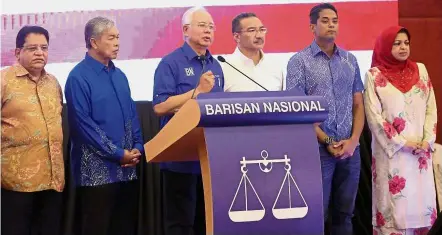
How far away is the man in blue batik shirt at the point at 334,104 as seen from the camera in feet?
11.3

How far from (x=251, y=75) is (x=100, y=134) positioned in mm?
947

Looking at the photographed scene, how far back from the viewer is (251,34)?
355cm

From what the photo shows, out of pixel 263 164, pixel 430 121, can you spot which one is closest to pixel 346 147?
pixel 430 121

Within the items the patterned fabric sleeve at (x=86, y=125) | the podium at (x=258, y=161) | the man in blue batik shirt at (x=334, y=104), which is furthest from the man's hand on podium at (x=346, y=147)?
the podium at (x=258, y=161)

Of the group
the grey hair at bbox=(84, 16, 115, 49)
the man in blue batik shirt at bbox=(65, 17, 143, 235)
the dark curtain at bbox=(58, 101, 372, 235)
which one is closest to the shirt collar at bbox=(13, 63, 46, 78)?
the man in blue batik shirt at bbox=(65, 17, 143, 235)

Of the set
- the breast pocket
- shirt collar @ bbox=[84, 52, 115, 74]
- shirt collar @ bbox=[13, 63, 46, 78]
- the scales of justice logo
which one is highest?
shirt collar @ bbox=[84, 52, 115, 74]

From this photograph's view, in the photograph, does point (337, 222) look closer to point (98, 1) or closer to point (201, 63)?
point (201, 63)

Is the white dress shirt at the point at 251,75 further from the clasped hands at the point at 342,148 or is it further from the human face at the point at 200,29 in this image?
the clasped hands at the point at 342,148

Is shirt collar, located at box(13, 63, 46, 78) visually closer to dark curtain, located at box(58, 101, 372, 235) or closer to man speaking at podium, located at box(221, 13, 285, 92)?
dark curtain, located at box(58, 101, 372, 235)

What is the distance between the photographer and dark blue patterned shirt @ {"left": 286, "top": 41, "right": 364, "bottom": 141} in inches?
136

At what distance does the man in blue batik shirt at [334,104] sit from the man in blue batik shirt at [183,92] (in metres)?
0.53

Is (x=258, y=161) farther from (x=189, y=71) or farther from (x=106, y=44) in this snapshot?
(x=106, y=44)

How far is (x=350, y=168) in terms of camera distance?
11.4 ft

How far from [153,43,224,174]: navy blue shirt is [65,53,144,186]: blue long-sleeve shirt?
0.22m
